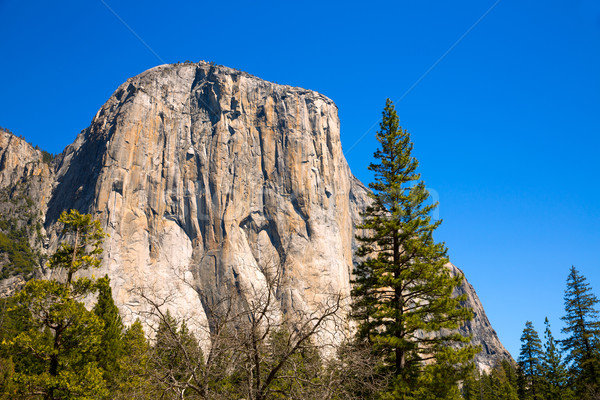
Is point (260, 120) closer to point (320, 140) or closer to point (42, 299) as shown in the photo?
point (320, 140)

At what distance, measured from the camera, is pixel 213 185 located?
94.1 metres

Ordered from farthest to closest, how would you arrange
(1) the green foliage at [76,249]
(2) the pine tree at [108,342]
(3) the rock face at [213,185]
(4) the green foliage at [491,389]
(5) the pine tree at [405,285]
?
(3) the rock face at [213,185] < (4) the green foliage at [491,389] < (2) the pine tree at [108,342] < (1) the green foliage at [76,249] < (5) the pine tree at [405,285]

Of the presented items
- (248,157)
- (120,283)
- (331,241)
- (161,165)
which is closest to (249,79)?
(248,157)

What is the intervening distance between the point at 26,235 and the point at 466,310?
117 metres

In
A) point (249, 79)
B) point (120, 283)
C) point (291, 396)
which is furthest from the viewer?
point (249, 79)

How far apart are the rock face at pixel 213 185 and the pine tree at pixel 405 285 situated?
2472 inches

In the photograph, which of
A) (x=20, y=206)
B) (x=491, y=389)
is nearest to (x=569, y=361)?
(x=491, y=389)

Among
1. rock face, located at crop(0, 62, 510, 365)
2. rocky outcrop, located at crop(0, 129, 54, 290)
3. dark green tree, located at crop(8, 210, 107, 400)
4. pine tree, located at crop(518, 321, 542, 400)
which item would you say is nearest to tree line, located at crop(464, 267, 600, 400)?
pine tree, located at crop(518, 321, 542, 400)

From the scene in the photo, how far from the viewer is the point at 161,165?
317 feet

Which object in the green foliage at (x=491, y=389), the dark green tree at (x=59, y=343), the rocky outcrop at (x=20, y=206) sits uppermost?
the rocky outcrop at (x=20, y=206)

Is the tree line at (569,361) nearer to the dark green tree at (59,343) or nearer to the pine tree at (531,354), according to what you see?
the pine tree at (531,354)

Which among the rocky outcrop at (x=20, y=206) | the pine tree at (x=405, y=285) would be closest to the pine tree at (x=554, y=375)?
the pine tree at (x=405, y=285)

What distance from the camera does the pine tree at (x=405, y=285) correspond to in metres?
15.8

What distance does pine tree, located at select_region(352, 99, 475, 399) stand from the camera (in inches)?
622
